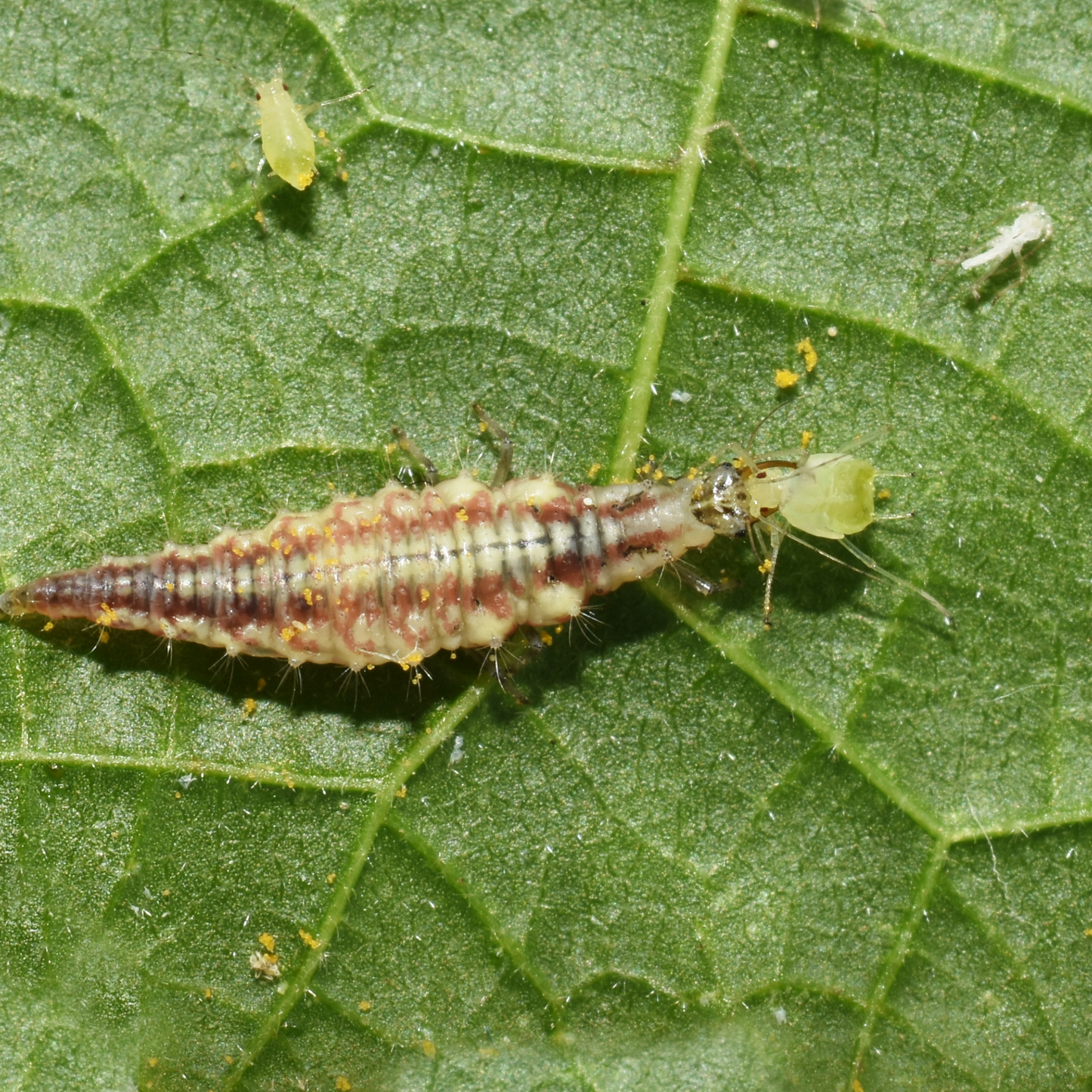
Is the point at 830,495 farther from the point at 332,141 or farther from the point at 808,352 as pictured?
the point at 332,141

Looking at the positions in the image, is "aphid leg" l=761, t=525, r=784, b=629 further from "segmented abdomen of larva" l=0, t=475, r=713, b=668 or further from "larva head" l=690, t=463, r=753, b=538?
"segmented abdomen of larva" l=0, t=475, r=713, b=668

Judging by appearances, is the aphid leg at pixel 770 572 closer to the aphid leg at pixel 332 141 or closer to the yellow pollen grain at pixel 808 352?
the yellow pollen grain at pixel 808 352

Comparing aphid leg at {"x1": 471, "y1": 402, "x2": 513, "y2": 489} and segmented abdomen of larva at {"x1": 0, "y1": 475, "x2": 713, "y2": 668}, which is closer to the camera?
segmented abdomen of larva at {"x1": 0, "y1": 475, "x2": 713, "y2": 668}

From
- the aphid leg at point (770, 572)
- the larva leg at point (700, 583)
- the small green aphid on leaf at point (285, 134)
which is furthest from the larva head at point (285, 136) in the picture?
the aphid leg at point (770, 572)

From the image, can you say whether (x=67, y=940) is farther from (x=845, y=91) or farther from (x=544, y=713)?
(x=845, y=91)

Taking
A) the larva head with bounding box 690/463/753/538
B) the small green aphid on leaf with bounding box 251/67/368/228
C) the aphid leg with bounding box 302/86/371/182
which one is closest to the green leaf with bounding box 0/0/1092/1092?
the aphid leg with bounding box 302/86/371/182

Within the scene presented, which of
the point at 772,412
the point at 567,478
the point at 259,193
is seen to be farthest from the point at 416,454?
the point at 772,412
